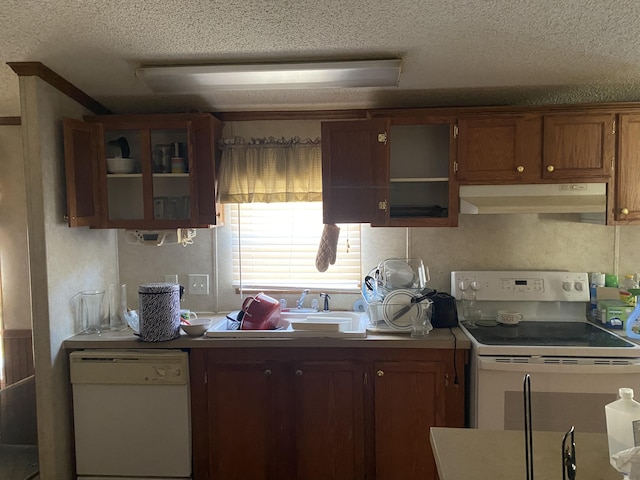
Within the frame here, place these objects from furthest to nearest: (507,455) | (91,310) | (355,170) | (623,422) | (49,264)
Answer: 1. (91,310)
2. (355,170)
3. (49,264)
4. (507,455)
5. (623,422)

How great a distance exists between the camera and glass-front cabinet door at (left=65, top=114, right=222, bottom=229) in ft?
8.83

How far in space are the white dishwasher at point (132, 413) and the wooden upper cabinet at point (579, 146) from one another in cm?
220

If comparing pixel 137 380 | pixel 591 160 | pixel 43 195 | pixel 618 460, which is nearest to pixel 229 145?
pixel 43 195

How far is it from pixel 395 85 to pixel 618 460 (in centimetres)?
194

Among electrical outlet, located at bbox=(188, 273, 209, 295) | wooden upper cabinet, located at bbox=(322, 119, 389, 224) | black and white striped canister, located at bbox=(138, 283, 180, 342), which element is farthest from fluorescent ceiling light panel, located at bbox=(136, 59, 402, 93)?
electrical outlet, located at bbox=(188, 273, 209, 295)

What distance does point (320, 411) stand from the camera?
254 cm

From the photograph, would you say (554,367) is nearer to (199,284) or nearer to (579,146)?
(579,146)

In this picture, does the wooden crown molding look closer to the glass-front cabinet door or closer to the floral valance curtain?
the glass-front cabinet door

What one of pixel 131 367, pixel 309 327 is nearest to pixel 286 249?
pixel 309 327

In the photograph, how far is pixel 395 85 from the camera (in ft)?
8.15

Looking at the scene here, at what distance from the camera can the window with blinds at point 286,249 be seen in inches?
121

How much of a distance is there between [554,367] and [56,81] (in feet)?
9.28

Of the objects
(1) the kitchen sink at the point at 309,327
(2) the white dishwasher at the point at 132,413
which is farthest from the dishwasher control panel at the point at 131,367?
(1) the kitchen sink at the point at 309,327

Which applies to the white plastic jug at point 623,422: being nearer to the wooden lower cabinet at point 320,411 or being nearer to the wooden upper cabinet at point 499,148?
the wooden lower cabinet at point 320,411
